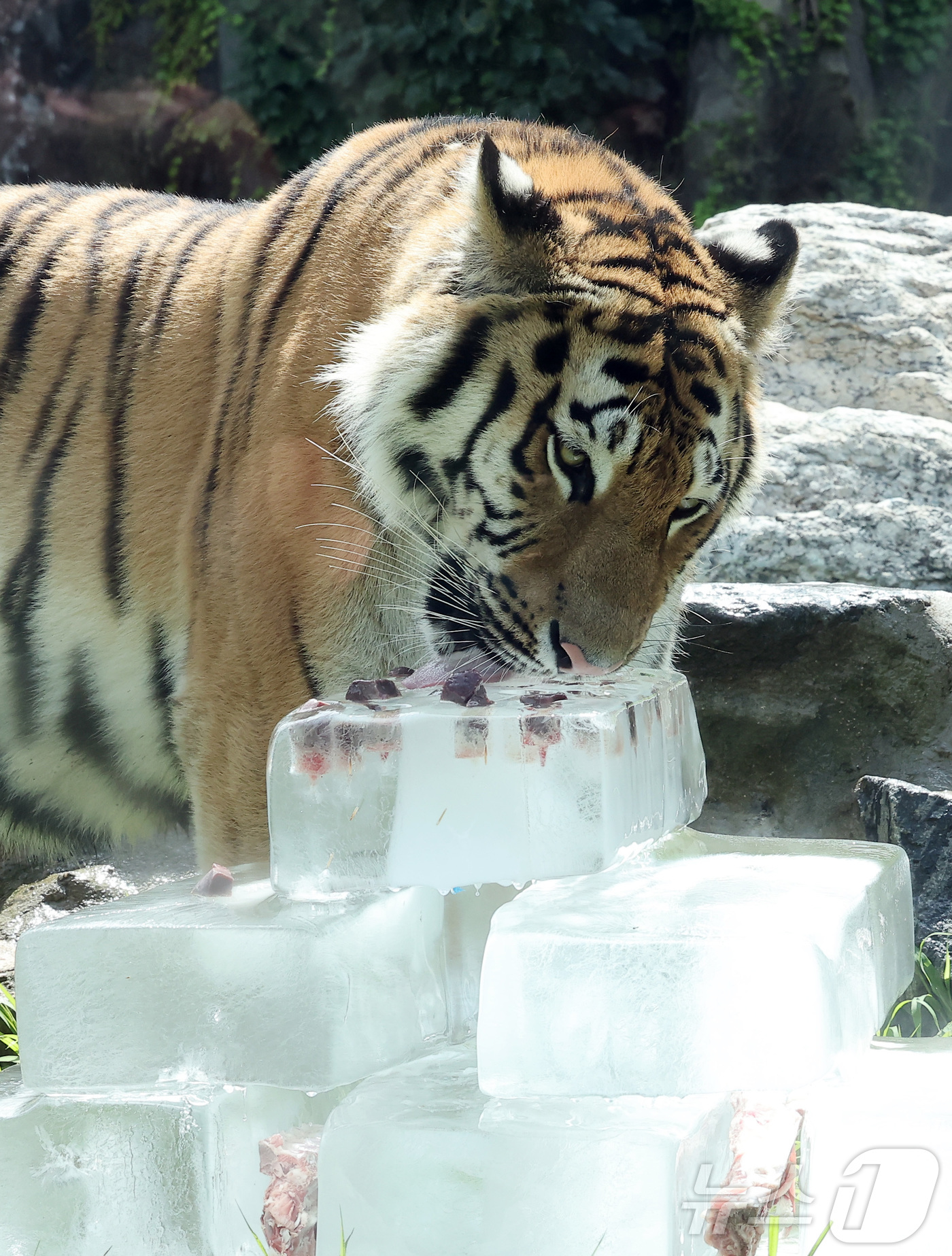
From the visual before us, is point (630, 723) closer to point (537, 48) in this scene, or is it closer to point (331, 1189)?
point (331, 1189)

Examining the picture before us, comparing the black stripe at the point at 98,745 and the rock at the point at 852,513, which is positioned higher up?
the rock at the point at 852,513

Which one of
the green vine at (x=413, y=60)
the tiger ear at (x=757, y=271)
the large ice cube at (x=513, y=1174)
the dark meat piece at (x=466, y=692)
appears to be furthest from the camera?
the green vine at (x=413, y=60)

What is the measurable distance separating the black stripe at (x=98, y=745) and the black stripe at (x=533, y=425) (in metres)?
1.11

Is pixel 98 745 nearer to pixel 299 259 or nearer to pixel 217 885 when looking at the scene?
pixel 217 885

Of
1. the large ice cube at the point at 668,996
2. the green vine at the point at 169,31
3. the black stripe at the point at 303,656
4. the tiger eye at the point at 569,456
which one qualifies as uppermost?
the green vine at the point at 169,31

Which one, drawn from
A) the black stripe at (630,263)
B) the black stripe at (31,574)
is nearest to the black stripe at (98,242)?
the black stripe at (31,574)

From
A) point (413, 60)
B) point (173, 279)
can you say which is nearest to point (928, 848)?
point (173, 279)

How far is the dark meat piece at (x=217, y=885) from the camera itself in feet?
6.34

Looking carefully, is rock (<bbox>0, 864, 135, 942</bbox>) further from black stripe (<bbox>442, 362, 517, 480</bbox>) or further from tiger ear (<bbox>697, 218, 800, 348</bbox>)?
tiger ear (<bbox>697, 218, 800, 348</bbox>)

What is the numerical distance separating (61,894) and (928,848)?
213 cm

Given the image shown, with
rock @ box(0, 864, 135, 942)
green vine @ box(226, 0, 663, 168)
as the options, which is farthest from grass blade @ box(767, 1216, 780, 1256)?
green vine @ box(226, 0, 663, 168)

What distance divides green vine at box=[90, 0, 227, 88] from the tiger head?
812 cm

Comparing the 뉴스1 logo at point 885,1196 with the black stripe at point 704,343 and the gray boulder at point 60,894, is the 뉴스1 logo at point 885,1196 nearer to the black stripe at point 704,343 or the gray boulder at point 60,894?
the black stripe at point 704,343

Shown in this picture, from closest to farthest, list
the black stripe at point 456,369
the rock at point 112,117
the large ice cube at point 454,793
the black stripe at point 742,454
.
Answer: the large ice cube at point 454,793
the black stripe at point 456,369
the black stripe at point 742,454
the rock at point 112,117
